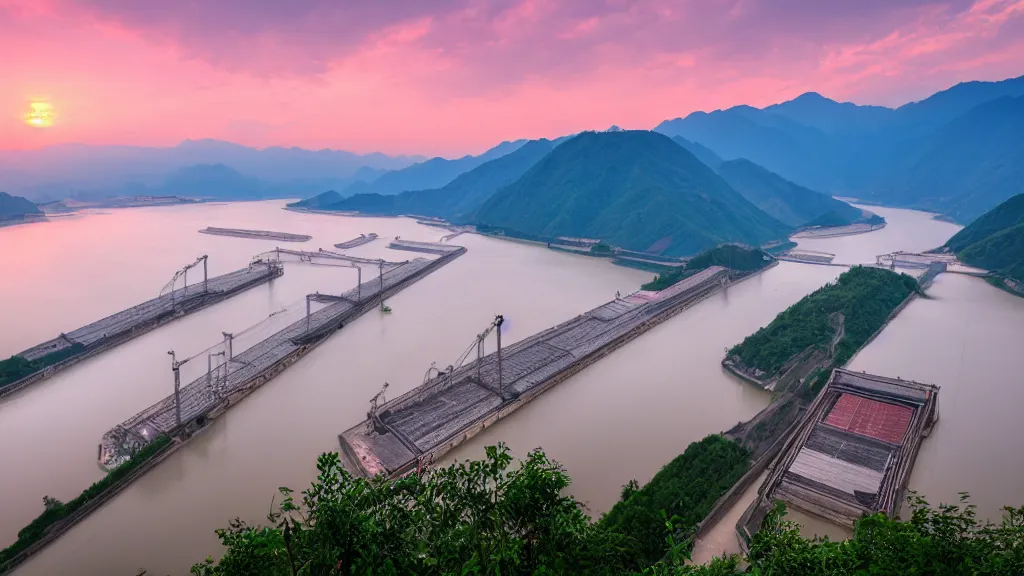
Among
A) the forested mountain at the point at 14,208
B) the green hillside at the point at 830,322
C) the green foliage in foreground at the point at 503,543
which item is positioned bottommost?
the forested mountain at the point at 14,208

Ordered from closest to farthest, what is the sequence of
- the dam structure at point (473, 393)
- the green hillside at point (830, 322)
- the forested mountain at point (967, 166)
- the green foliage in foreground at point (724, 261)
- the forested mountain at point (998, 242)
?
the dam structure at point (473, 393), the green hillside at point (830, 322), the green foliage in foreground at point (724, 261), the forested mountain at point (998, 242), the forested mountain at point (967, 166)

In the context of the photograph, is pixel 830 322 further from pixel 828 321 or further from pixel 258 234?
pixel 258 234

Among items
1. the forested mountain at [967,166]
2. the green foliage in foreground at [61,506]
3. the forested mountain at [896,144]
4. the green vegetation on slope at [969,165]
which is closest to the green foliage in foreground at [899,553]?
the green foliage in foreground at [61,506]

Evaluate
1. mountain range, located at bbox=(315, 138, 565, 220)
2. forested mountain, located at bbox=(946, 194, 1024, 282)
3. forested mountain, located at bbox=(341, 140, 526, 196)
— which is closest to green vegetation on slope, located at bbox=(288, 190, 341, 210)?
mountain range, located at bbox=(315, 138, 565, 220)

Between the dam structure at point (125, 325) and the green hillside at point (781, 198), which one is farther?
the green hillside at point (781, 198)

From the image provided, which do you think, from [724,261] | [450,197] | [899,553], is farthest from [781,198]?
[899,553]

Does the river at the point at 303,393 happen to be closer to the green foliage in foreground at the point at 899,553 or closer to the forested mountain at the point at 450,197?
the green foliage in foreground at the point at 899,553

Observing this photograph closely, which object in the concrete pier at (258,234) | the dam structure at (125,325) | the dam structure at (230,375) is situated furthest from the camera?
the concrete pier at (258,234)
